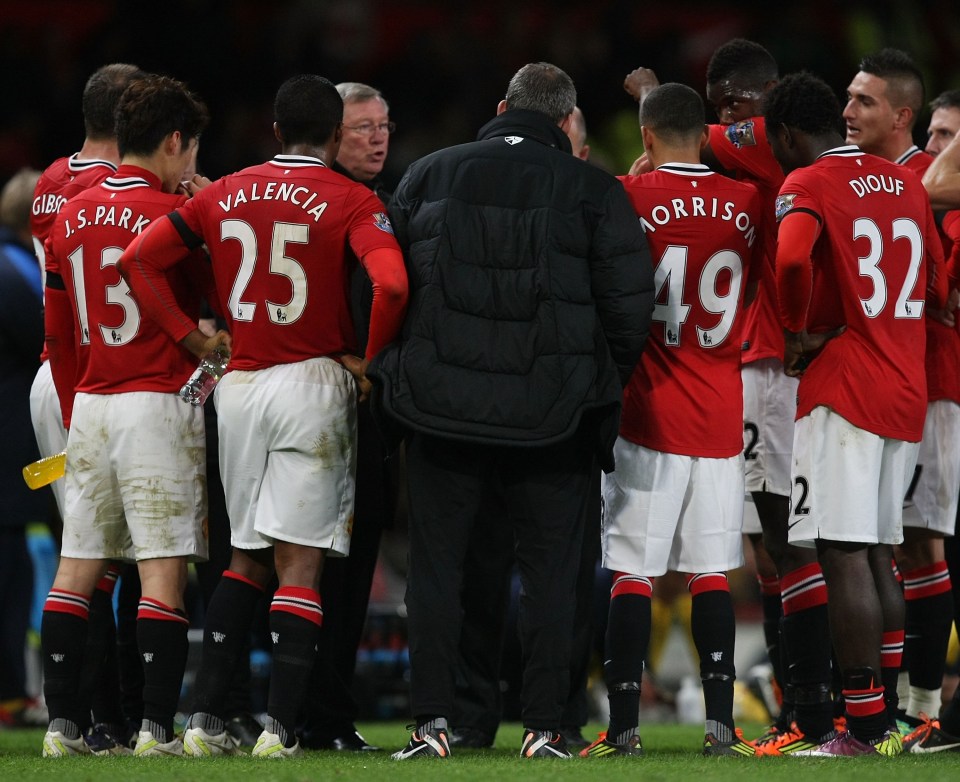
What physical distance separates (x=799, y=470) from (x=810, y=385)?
306 millimetres

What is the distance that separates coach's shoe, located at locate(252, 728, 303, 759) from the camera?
15.8 feet

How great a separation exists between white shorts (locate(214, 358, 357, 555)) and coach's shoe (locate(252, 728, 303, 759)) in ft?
2.14

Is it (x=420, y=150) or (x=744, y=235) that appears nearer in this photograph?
(x=744, y=235)

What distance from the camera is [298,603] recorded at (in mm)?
4938

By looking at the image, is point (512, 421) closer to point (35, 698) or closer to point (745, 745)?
point (745, 745)

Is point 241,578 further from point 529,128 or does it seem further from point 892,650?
point 892,650

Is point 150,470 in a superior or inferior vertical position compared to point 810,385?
inferior

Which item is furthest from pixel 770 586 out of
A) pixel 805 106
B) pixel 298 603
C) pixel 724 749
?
pixel 298 603

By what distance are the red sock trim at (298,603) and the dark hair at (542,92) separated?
189 centimetres

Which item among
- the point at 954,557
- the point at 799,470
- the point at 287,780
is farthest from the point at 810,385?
the point at 287,780

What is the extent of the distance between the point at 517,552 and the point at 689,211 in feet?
4.46

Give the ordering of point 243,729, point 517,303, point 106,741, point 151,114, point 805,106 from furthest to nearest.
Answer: point 243,729, point 106,741, point 151,114, point 805,106, point 517,303

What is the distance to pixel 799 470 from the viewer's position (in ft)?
16.7

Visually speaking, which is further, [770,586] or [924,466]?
[770,586]
